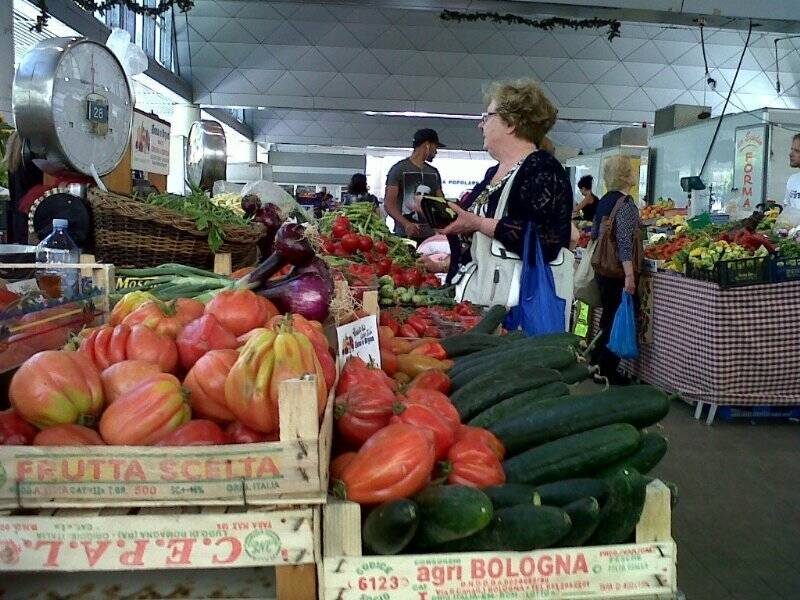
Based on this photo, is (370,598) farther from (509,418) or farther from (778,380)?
(778,380)

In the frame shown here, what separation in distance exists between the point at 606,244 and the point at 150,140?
3304mm

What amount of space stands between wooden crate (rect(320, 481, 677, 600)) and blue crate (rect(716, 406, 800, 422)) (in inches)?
156

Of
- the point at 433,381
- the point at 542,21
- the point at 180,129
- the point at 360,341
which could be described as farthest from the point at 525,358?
the point at 180,129

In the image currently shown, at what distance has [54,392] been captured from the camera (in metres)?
1.15

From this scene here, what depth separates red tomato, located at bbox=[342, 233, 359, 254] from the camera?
409 centimetres

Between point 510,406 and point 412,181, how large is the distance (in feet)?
13.4

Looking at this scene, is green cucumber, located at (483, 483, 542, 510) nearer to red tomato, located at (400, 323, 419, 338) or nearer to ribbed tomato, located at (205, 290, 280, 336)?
ribbed tomato, located at (205, 290, 280, 336)

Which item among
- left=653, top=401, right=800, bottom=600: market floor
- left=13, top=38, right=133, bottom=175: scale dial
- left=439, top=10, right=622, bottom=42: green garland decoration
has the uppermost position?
left=439, top=10, right=622, bottom=42: green garland decoration

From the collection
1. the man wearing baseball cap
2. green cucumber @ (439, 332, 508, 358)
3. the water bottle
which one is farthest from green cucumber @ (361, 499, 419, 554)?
the man wearing baseball cap

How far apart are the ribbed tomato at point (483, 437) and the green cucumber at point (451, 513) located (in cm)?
17

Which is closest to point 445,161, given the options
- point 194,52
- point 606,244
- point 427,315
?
point 194,52

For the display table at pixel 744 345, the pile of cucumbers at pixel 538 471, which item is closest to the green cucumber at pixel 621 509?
the pile of cucumbers at pixel 538 471

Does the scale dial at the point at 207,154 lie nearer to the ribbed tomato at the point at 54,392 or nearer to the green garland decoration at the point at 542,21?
the ribbed tomato at the point at 54,392

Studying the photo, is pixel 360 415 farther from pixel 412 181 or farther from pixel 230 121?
pixel 230 121
